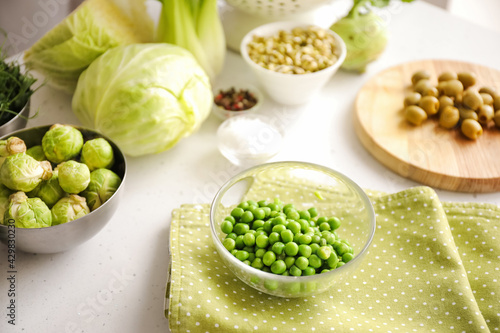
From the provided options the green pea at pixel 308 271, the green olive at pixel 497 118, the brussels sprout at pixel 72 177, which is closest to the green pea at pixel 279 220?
the green pea at pixel 308 271

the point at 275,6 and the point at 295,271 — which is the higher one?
the point at 275,6

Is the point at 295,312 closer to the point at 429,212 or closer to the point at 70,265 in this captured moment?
the point at 429,212

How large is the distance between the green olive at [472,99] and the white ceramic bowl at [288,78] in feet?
1.06

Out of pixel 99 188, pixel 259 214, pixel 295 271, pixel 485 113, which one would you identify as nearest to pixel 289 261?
pixel 295 271

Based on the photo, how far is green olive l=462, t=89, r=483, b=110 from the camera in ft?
4.03

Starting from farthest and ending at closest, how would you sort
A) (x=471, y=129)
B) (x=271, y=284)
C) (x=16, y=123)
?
(x=471, y=129) < (x=16, y=123) < (x=271, y=284)

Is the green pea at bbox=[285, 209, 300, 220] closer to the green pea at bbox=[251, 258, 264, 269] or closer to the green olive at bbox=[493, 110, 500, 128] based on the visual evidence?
the green pea at bbox=[251, 258, 264, 269]

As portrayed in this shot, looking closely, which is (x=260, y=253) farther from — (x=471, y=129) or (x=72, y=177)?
(x=471, y=129)

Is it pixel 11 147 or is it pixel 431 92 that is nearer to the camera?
pixel 11 147

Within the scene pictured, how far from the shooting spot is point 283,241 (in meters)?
0.88

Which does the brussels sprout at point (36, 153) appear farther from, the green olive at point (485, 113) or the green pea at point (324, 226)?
the green olive at point (485, 113)

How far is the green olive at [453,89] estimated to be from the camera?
50.3 inches

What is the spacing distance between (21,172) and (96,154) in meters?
0.14

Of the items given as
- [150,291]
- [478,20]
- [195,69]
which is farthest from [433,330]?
[478,20]
